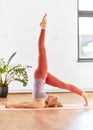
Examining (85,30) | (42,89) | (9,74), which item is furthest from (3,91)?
(85,30)

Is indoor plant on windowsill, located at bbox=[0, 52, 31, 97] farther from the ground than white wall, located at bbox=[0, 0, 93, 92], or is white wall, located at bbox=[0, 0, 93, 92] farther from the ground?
white wall, located at bbox=[0, 0, 93, 92]

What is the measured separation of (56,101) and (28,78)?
1.73 meters

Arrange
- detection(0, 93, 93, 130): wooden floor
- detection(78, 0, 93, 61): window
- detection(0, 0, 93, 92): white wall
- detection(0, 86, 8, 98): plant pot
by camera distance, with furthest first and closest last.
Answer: detection(78, 0, 93, 61): window → detection(0, 0, 93, 92): white wall → detection(0, 86, 8, 98): plant pot → detection(0, 93, 93, 130): wooden floor

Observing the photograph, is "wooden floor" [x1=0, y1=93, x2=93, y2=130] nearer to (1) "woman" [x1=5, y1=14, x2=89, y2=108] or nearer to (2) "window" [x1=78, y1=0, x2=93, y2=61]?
(1) "woman" [x1=5, y1=14, x2=89, y2=108]

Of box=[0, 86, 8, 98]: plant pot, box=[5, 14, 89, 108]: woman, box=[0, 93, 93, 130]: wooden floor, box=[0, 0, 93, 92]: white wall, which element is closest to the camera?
box=[0, 93, 93, 130]: wooden floor

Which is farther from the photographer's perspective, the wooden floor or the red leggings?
the red leggings

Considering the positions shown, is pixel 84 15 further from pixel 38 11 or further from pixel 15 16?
pixel 15 16

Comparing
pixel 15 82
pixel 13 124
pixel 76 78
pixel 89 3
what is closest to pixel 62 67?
pixel 76 78

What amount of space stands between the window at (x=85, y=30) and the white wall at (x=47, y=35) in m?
0.18

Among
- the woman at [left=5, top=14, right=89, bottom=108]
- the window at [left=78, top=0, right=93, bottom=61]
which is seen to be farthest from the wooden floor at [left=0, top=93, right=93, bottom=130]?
the window at [left=78, top=0, right=93, bottom=61]

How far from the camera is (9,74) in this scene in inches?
231

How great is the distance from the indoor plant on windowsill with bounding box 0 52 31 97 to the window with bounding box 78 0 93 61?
46.6 inches

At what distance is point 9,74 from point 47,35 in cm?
98

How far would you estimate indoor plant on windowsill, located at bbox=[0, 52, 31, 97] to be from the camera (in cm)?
564
